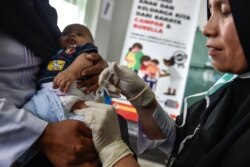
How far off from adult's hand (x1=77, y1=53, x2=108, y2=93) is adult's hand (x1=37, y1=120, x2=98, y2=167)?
0.80 feet

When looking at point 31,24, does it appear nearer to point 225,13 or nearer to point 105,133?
point 105,133

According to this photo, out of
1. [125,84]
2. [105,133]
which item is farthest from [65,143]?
[125,84]

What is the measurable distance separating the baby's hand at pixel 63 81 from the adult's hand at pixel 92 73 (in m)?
0.07

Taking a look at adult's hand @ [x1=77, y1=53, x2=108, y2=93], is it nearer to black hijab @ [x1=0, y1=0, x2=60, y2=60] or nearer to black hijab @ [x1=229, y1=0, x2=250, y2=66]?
black hijab @ [x1=0, y1=0, x2=60, y2=60]

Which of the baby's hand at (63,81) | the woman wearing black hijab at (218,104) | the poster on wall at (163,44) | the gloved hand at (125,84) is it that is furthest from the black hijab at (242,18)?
the poster on wall at (163,44)

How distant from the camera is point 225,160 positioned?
864 mm

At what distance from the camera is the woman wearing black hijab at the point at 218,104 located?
888 millimetres

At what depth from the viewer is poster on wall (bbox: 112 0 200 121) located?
315 cm

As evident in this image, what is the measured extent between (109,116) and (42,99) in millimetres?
225

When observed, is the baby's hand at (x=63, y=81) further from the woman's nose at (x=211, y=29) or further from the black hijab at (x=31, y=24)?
the woman's nose at (x=211, y=29)

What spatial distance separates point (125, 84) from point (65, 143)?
48 centimetres

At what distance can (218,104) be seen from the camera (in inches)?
43.9

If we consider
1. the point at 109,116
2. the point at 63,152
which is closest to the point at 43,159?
the point at 63,152

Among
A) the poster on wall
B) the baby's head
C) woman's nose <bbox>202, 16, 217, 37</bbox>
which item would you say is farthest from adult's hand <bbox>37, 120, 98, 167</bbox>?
the poster on wall
